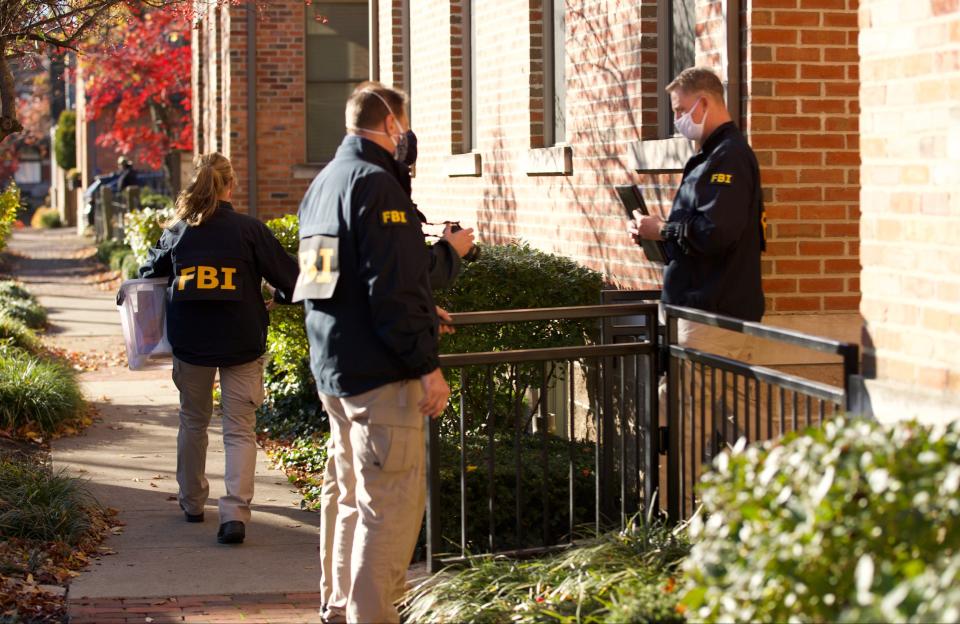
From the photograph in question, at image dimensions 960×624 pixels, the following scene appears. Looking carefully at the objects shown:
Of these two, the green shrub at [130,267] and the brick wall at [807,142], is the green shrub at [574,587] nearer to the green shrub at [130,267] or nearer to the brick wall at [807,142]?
the brick wall at [807,142]

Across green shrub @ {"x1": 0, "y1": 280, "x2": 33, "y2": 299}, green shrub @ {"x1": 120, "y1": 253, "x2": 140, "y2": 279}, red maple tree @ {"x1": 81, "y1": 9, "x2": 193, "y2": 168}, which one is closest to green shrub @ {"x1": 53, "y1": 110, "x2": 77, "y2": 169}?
red maple tree @ {"x1": 81, "y1": 9, "x2": 193, "y2": 168}

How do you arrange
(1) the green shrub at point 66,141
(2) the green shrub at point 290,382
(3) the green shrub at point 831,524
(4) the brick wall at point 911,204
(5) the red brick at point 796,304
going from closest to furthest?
1. (3) the green shrub at point 831,524
2. (4) the brick wall at point 911,204
3. (5) the red brick at point 796,304
4. (2) the green shrub at point 290,382
5. (1) the green shrub at point 66,141

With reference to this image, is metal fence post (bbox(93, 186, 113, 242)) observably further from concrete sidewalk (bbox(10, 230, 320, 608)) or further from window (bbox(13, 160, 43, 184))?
window (bbox(13, 160, 43, 184))

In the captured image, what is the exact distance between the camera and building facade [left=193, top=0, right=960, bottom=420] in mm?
6863

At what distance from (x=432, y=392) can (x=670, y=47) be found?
3.89 metres

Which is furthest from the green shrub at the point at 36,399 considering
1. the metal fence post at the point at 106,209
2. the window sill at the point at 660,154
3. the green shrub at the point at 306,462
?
the metal fence post at the point at 106,209

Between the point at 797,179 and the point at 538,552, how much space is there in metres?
2.39

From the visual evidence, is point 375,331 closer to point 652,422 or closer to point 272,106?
point 652,422

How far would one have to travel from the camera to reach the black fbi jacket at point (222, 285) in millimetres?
7148

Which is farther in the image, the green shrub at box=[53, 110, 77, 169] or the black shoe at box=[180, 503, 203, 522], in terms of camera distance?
the green shrub at box=[53, 110, 77, 169]

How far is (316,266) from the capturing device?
4898mm

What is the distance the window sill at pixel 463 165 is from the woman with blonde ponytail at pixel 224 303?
4051 millimetres

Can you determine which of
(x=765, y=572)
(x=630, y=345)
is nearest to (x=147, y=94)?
(x=630, y=345)

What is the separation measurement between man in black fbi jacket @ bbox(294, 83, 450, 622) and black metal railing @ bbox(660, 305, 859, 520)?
3.75 ft
